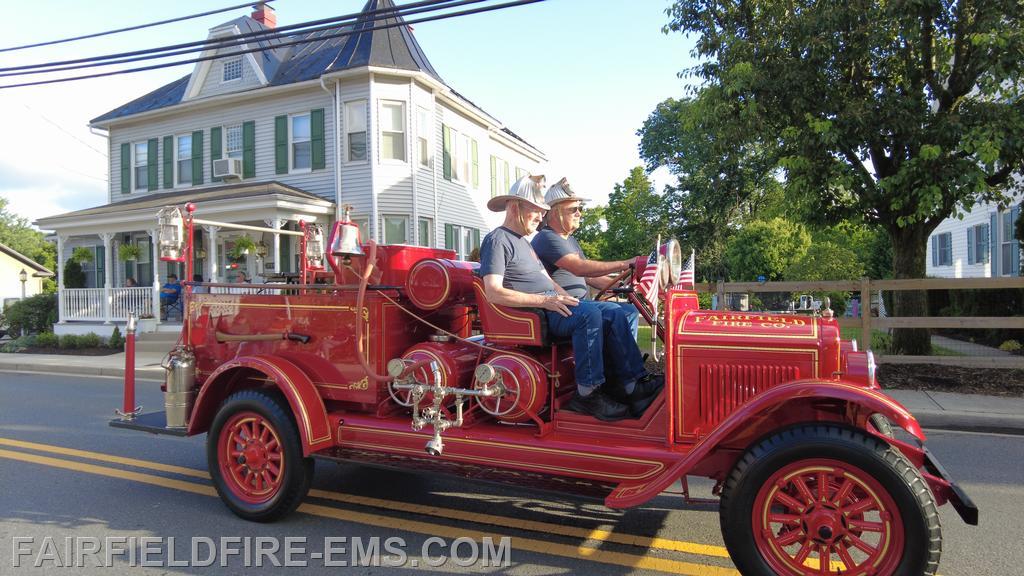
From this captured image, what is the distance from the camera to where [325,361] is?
164 inches

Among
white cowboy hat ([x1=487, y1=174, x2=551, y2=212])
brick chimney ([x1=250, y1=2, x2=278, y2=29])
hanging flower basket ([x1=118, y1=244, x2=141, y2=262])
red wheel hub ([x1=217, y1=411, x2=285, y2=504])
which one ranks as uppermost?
brick chimney ([x1=250, y1=2, x2=278, y2=29])

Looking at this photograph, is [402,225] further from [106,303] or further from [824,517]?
[824,517]

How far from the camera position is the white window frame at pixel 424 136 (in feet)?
58.1

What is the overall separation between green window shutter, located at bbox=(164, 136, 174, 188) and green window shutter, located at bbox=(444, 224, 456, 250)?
28.2ft

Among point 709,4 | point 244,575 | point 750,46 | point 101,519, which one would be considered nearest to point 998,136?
point 750,46

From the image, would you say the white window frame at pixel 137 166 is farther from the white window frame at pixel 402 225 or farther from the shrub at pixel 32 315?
the white window frame at pixel 402 225

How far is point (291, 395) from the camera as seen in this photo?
3.98 metres

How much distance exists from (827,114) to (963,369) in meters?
4.16

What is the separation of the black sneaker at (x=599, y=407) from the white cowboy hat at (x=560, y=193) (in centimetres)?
137

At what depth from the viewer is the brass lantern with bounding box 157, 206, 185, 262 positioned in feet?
13.8

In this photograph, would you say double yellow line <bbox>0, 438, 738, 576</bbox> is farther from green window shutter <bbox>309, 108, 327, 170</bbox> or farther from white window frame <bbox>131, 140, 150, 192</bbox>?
white window frame <bbox>131, 140, 150, 192</bbox>

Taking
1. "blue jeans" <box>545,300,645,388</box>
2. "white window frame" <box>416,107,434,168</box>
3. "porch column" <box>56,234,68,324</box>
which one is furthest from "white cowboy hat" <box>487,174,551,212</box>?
"porch column" <box>56,234,68,324</box>

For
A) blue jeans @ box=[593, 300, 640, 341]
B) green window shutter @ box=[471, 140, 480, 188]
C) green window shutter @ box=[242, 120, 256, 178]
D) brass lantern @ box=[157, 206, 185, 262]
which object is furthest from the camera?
green window shutter @ box=[471, 140, 480, 188]

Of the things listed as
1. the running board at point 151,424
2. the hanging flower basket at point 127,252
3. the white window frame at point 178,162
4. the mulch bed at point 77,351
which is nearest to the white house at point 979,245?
the running board at point 151,424
